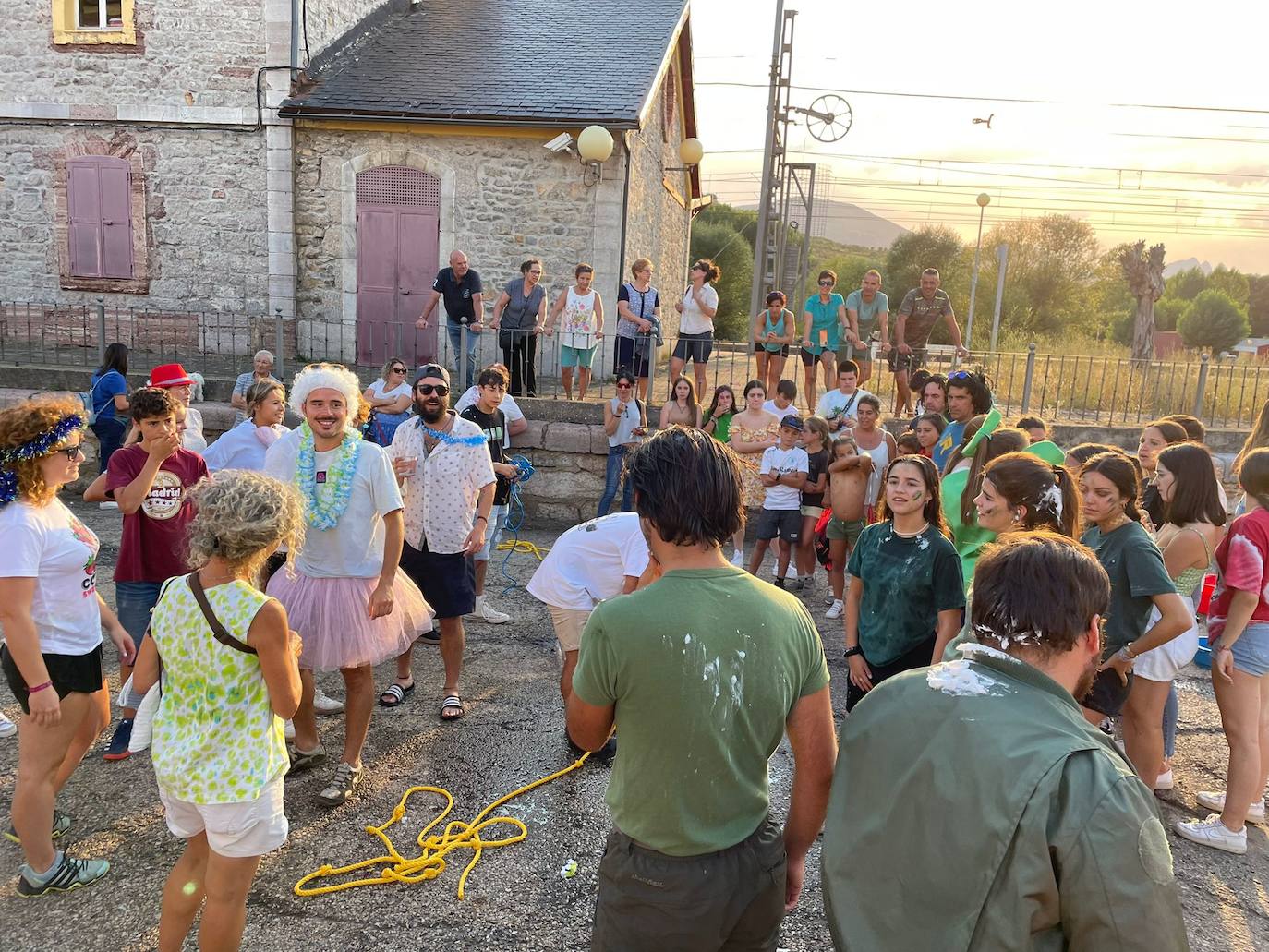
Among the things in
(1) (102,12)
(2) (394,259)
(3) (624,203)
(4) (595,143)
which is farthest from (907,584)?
(1) (102,12)

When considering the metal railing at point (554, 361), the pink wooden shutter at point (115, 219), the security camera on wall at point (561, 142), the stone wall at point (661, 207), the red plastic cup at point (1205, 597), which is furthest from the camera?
the stone wall at point (661, 207)

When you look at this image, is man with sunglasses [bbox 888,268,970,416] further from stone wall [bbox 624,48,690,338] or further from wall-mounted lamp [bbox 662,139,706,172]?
wall-mounted lamp [bbox 662,139,706,172]

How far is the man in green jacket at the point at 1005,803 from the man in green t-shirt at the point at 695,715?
0.28 meters

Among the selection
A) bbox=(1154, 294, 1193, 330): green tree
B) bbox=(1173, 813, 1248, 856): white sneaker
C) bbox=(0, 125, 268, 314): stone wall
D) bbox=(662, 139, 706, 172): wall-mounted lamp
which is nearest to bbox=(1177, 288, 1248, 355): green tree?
bbox=(1154, 294, 1193, 330): green tree

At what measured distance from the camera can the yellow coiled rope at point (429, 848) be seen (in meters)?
3.29

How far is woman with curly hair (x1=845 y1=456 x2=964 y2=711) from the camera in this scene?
3453 mm

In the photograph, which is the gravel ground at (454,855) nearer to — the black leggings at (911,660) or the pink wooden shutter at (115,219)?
the black leggings at (911,660)

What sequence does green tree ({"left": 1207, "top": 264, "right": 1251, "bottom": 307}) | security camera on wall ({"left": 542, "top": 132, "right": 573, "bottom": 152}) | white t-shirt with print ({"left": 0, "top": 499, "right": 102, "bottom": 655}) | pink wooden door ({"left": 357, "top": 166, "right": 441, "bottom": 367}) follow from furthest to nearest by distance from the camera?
green tree ({"left": 1207, "top": 264, "right": 1251, "bottom": 307})
pink wooden door ({"left": 357, "top": 166, "right": 441, "bottom": 367})
security camera on wall ({"left": 542, "top": 132, "right": 573, "bottom": 152})
white t-shirt with print ({"left": 0, "top": 499, "right": 102, "bottom": 655})

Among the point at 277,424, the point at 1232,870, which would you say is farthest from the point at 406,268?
the point at 1232,870

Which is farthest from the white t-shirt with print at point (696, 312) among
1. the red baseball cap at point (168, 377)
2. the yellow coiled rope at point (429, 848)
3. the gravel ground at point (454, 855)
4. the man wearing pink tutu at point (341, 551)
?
the yellow coiled rope at point (429, 848)

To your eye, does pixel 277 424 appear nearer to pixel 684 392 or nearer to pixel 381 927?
pixel 381 927

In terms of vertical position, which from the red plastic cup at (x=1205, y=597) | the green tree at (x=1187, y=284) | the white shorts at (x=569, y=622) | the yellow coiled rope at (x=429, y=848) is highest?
the green tree at (x=1187, y=284)

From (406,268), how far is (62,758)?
1101 centimetres

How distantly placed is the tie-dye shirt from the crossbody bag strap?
3782 millimetres
